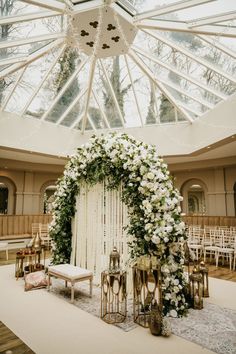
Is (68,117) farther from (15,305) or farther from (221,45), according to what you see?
(15,305)

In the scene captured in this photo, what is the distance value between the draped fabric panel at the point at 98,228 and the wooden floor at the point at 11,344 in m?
2.63

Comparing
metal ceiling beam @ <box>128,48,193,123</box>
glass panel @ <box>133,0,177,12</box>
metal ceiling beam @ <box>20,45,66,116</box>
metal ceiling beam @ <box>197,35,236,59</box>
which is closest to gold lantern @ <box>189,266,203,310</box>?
metal ceiling beam @ <box>197,35,236,59</box>

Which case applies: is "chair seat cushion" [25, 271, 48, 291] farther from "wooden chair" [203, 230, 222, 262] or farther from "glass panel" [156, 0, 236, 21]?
"glass panel" [156, 0, 236, 21]

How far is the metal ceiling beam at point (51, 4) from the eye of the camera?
15.6 feet

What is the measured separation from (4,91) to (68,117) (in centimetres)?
290

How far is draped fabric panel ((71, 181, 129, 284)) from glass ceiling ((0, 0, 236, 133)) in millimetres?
3445

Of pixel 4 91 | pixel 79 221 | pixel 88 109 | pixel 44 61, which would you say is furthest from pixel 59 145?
pixel 79 221

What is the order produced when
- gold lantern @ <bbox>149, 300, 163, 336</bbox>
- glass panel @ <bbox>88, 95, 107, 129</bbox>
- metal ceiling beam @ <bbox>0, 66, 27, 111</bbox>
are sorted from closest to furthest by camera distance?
gold lantern @ <bbox>149, 300, 163, 336</bbox>, metal ceiling beam @ <bbox>0, 66, 27, 111</bbox>, glass panel @ <bbox>88, 95, 107, 129</bbox>

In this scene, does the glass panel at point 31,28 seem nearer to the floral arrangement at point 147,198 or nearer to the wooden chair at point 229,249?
the floral arrangement at point 147,198

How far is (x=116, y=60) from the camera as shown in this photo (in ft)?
26.0

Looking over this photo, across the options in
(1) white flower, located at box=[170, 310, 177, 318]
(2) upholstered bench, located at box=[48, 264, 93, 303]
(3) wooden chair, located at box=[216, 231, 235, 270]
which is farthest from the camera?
(3) wooden chair, located at box=[216, 231, 235, 270]

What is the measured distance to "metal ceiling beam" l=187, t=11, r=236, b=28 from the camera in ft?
16.1

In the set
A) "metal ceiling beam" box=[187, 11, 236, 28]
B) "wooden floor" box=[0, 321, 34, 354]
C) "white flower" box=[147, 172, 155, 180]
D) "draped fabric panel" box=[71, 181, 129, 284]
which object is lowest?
"wooden floor" box=[0, 321, 34, 354]

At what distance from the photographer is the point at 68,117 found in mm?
10734
